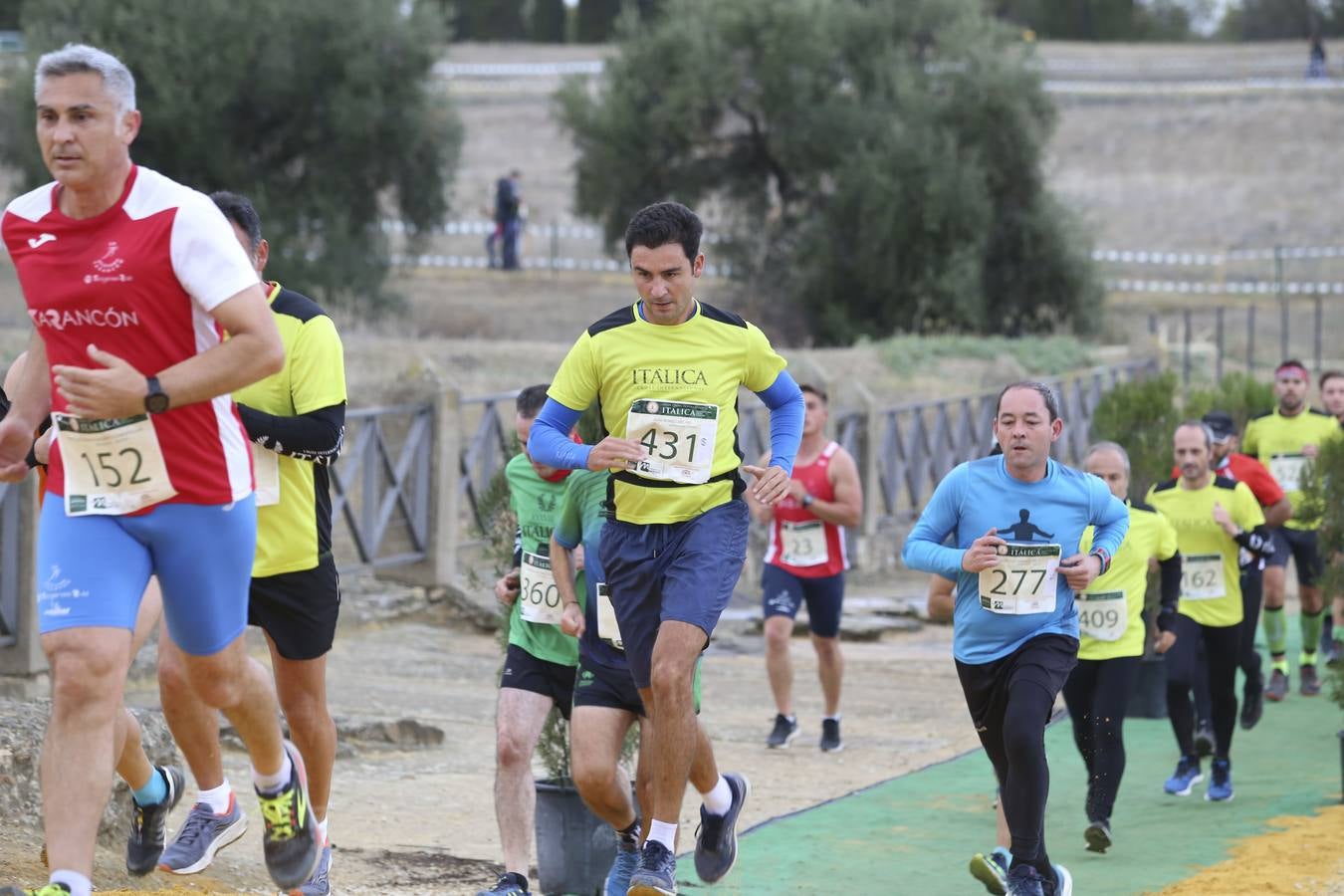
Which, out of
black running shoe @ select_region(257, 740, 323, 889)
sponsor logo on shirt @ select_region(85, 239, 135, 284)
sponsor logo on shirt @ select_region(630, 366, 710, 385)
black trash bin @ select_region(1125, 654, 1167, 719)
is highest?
sponsor logo on shirt @ select_region(85, 239, 135, 284)

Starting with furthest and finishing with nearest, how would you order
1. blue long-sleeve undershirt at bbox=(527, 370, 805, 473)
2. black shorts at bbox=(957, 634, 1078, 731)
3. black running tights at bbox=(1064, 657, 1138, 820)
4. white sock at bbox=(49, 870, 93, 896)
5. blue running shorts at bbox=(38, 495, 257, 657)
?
black running tights at bbox=(1064, 657, 1138, 820) → black shorts at bbox=(957, 634, 1078, 731) → blue long-sleeve undershirt at bbox=(527, 370, 805, 473) → blue running shorts at bbox=(38, 495, 257, 657) → white sock at bbox=(49, 870, 93, 896)

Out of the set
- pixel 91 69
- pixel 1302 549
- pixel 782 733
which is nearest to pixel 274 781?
pixel 91 69

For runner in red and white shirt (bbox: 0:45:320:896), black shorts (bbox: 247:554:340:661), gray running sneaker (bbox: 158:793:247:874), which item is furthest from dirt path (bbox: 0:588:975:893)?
runner in red and white shirt (bbox: 0:45:320:896)

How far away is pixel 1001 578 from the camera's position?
705 centimetres

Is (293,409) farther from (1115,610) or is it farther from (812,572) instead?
(812,572)

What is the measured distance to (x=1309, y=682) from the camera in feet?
45.1

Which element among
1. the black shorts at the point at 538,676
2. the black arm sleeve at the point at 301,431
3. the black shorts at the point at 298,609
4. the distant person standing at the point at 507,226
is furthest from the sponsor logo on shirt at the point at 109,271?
the distant person standing at the point at 507,226

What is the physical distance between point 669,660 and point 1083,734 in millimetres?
3031

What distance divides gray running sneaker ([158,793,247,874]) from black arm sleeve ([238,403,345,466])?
3.54 ft

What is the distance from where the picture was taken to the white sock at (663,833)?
634 centimetres

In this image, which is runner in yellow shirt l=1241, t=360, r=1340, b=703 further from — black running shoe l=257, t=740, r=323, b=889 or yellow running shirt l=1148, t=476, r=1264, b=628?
black running shoe l=257, t=740, r=323, b=889

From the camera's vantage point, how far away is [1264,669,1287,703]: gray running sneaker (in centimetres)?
1346

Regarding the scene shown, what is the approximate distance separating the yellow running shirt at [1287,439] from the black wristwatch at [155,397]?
11.0m

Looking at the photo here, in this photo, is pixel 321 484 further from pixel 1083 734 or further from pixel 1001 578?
pixel 1083 734
